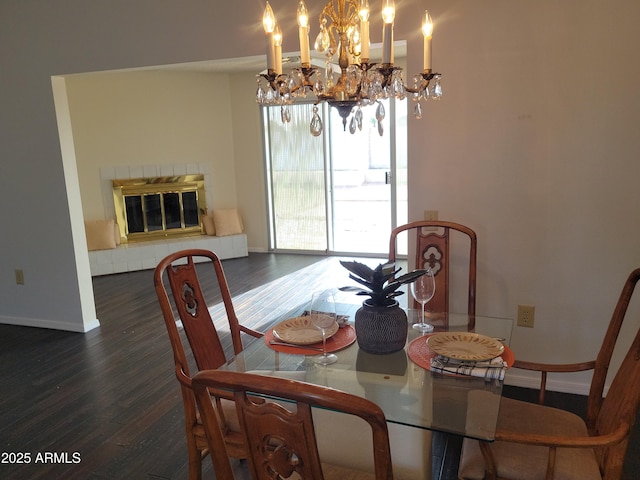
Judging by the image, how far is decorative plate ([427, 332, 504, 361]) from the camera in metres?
1.72

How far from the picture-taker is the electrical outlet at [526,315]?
112 inches

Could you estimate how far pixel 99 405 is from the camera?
2846 millimetres

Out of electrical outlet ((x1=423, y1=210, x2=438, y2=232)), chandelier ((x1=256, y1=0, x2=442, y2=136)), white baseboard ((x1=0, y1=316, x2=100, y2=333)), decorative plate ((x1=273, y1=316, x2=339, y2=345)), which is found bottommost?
white baseboard ((x1=0, y1=316, x2=100, y2=333))

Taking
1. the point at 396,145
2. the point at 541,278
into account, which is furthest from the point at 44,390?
the point at 396,145

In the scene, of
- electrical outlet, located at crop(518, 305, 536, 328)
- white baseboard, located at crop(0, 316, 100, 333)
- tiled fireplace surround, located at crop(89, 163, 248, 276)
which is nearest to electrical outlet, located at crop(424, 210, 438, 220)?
electrical outlet, located at crop(518, 305, 536, 328)

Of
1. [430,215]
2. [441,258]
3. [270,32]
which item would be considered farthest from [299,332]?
[430,215]

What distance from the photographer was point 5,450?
8.02ft

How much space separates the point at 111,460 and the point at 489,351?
5.91 ft

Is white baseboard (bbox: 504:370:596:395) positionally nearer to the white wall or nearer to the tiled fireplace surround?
the white wall

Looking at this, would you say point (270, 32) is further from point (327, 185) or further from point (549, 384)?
point (327, 185)

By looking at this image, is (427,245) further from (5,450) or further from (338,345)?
(5,450)

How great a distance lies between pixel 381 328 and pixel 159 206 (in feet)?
17.0

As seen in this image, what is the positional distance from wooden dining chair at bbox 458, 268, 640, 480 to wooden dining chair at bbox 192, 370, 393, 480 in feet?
1.96

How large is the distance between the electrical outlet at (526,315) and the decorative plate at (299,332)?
1409mm
